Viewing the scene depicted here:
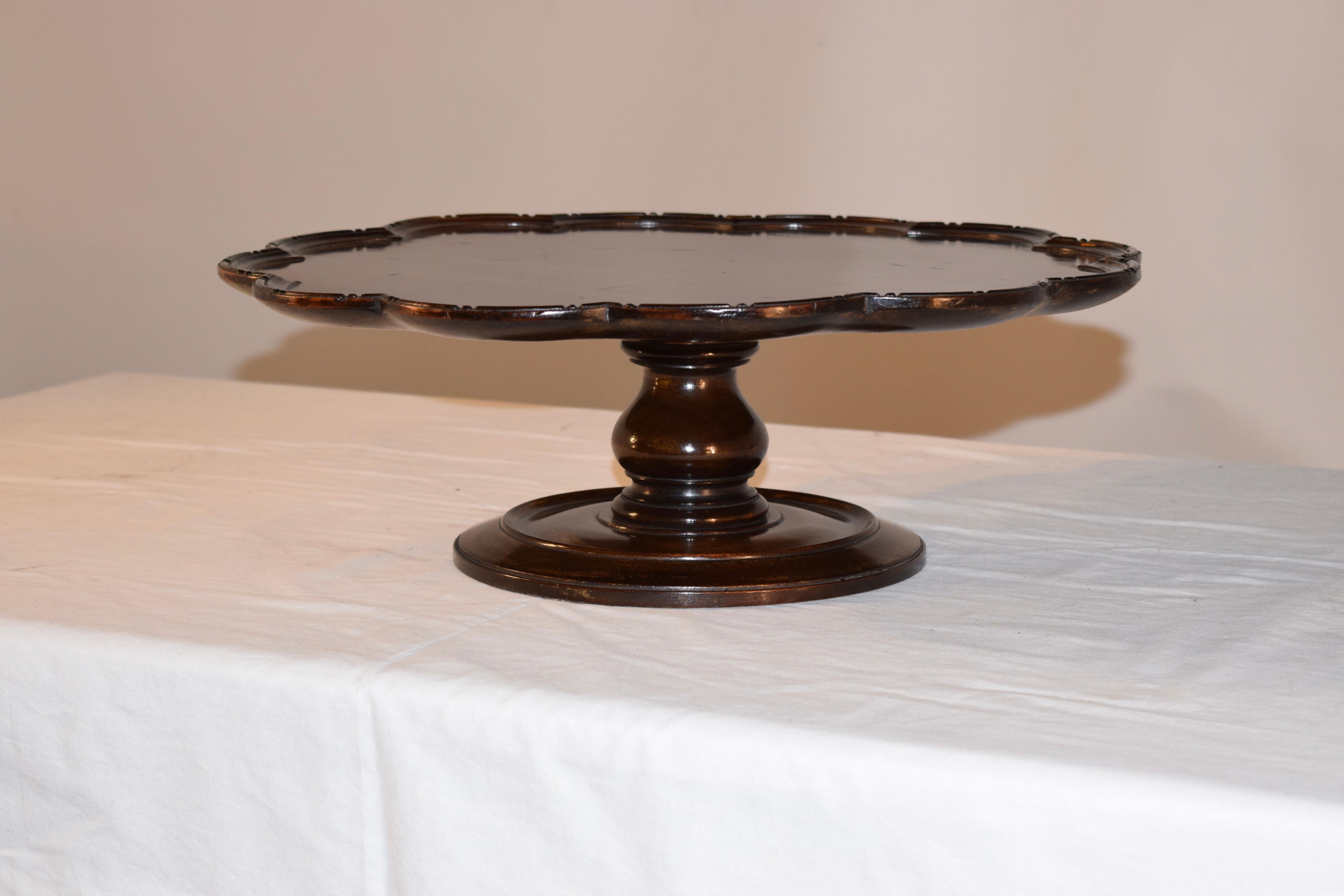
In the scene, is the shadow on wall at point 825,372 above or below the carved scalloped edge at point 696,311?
below

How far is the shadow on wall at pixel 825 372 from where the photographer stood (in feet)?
7.28

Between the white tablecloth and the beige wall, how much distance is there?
1.16 metres

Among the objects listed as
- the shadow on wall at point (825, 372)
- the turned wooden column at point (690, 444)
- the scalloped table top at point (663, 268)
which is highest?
the scalloped table top at point (663, 268)

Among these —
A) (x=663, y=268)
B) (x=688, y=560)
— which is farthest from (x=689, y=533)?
(x=663, y=268)

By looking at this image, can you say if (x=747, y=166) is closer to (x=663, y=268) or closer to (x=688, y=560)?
(x=663, y=268)

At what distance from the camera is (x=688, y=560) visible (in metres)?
0.84

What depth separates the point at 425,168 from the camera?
99.0 inches

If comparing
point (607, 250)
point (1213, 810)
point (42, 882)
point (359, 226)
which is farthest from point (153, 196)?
point (1213, 810)

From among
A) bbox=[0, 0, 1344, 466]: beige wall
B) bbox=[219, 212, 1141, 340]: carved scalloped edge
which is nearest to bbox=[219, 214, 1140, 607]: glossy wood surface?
bbox=[219, 212, 1141, 340]: carved scalloped edge

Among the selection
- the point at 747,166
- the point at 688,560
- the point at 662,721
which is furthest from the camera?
the point at 747,166

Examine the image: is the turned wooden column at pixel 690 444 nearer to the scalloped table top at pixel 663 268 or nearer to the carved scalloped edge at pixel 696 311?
the scalloped table top at pixel 663 268

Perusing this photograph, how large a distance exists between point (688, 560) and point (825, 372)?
1.54 m

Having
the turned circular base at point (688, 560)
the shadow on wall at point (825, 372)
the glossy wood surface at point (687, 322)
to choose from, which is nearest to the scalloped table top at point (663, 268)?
the glossy wood surface at point (687, 322)

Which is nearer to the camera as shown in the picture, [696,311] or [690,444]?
[696,311]
